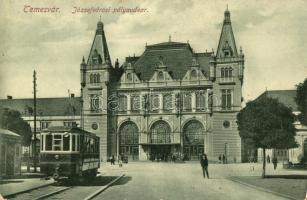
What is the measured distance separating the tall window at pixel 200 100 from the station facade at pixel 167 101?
0.13 metres

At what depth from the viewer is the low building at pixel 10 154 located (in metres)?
27.4

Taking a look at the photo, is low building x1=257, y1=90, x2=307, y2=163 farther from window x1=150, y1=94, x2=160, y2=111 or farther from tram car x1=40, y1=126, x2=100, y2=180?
tram car x1=40, y1=126, x2=100, y2=180

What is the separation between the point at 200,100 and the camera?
63.6 metres

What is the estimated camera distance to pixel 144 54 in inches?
2761

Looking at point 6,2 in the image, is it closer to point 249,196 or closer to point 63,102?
point 249,196

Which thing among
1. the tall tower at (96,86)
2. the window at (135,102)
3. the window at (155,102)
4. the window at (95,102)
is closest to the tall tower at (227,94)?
the window at (155,102)

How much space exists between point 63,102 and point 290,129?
2298 inches

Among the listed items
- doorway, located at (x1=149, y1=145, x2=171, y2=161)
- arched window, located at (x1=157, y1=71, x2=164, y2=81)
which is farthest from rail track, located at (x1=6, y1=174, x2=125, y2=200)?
arched window, located at (x1=157, y1=71, x2=164, y2=81)

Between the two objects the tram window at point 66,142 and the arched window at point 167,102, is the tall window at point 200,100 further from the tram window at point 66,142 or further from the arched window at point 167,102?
the tram window at point 66,142

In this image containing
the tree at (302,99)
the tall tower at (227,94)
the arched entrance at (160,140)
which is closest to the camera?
the tree at (302,99)

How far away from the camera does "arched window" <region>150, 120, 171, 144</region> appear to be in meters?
65.2

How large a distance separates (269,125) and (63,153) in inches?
449

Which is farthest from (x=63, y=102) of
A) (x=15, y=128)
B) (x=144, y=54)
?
(x=15, y=128)

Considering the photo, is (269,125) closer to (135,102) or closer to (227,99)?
(227,99)
